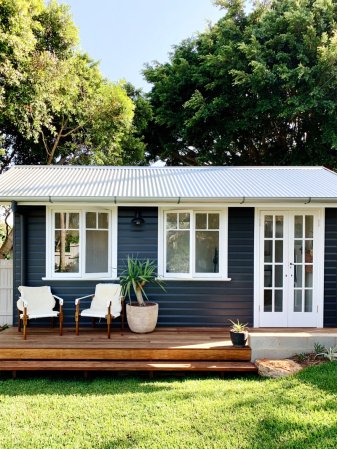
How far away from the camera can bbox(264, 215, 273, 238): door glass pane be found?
233 inches

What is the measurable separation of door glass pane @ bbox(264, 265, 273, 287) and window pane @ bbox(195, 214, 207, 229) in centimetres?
131

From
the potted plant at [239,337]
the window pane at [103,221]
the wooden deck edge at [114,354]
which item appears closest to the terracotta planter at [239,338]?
the potted plant at [239,337]

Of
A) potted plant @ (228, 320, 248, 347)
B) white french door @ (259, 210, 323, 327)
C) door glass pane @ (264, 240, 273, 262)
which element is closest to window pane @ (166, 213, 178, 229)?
white french door @ (259, 210, 323, 327)

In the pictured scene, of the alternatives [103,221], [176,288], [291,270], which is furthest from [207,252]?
[103,221]

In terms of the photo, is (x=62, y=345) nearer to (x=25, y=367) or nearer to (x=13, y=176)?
(x=25, y=367)

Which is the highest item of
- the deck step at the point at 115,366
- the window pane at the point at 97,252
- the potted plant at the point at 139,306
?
the window pane at the point at 97,252

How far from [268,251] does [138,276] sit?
235 centimetres

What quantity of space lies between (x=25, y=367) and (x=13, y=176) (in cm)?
369

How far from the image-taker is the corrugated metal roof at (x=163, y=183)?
549 cm

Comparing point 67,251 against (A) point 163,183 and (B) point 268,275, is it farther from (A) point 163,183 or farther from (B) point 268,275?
(B) point 268,275

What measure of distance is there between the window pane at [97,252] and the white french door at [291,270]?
108 inches

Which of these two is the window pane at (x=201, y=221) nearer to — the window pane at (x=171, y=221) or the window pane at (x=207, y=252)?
the window pane at (x=207, y=252)

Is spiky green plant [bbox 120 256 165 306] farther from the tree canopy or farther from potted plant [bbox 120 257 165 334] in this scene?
the tree canopy

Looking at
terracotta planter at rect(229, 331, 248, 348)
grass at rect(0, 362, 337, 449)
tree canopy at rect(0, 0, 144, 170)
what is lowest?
grass at rect(0, 362, 337, 449)
